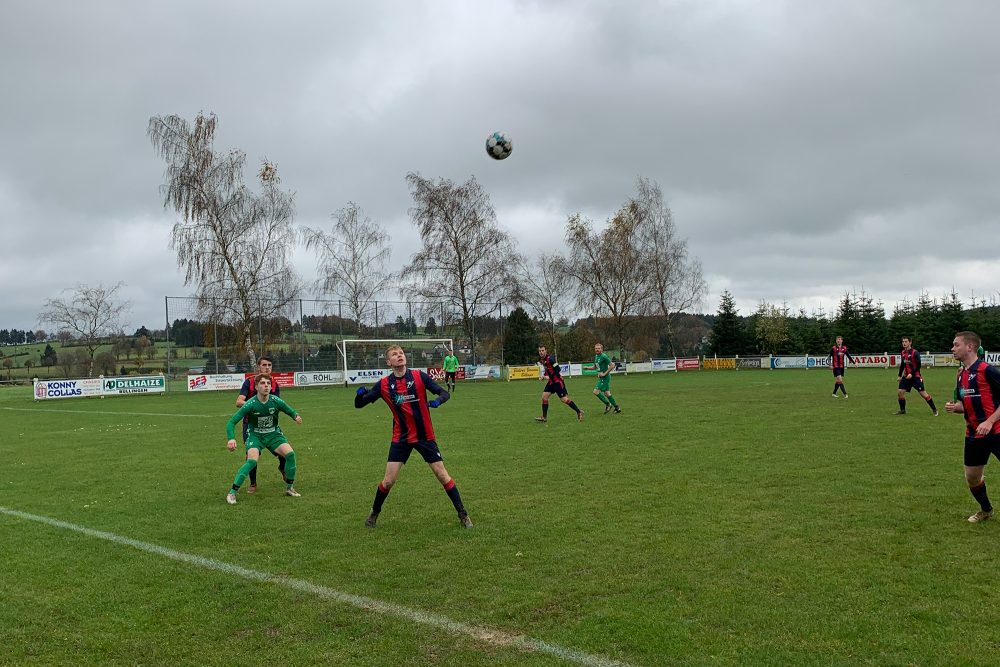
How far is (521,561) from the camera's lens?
6.17m

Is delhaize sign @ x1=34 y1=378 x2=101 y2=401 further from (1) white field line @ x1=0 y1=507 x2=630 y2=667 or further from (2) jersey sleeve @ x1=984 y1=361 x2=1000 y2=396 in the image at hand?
(2) jersey sleeve @ x1=984 y1=361 x2=1000 y2=396

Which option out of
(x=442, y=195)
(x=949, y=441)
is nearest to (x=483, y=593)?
(x=949, y=441)

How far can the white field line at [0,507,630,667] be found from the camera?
4.30m

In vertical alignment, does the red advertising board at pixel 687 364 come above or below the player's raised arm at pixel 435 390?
below

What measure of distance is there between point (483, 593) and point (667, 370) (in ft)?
174

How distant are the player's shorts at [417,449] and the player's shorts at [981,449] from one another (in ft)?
18.2

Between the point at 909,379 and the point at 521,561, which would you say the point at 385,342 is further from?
the point at 521,561

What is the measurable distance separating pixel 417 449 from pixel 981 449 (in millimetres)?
5868

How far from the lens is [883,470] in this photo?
999cm

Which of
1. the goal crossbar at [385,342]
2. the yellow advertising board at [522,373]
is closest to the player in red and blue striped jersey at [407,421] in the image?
the goal crossbar at [385,342]

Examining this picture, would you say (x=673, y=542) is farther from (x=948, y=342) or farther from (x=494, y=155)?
(x=948, y=342)

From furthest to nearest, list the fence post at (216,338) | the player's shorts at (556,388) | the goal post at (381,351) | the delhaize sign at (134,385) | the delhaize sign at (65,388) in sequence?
the goal post at (381,351)
the fence post at (216,338)
the delhaize sign at (134,385)
the delhaize sign at (65,388)
the player's shorts at (556,388)

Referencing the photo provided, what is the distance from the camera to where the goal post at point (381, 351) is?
149ft

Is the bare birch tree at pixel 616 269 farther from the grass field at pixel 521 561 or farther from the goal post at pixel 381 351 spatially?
the grass field at pixel 521 561
